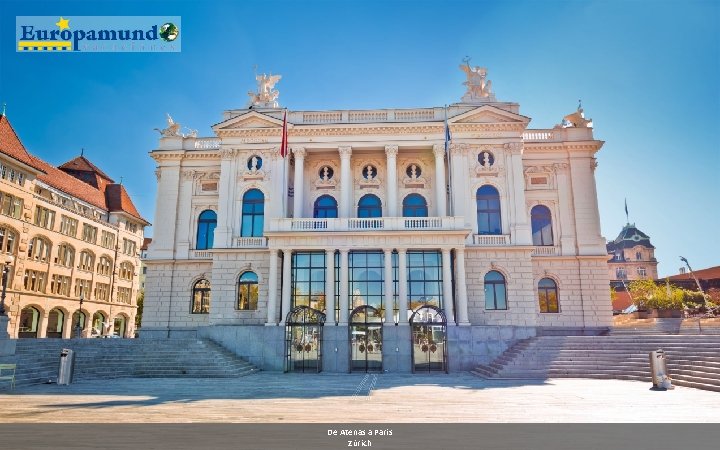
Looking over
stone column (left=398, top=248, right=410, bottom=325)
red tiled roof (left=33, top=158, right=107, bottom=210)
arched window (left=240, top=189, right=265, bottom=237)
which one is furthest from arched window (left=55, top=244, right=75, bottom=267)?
stone column (left=398, top=248, right=410, bottom=325)

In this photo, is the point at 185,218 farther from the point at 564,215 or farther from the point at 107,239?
the point at 107,239

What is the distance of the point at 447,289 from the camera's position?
30156 mm

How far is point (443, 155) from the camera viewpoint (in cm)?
3475

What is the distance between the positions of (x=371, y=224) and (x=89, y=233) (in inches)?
1665

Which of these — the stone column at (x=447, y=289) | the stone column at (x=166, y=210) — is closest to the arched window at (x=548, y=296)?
the stone column at (x=447, y=289)

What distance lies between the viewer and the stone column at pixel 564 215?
116ft

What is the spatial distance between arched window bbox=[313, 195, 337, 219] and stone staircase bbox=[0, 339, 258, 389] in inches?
480

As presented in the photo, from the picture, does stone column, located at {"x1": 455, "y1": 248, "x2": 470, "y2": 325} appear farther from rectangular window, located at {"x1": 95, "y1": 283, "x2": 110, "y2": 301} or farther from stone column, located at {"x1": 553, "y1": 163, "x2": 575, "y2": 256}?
rectangular window, located at {"x1": 95, "y1": 283, "x2": 110, "y2": 301}

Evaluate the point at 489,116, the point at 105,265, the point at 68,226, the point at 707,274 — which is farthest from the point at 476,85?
the point at 707,274

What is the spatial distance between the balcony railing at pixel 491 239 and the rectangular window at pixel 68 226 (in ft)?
149

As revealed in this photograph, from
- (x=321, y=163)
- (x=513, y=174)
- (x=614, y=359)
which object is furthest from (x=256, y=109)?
(x=614, y=359)

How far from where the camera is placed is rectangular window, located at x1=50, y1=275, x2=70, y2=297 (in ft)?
170

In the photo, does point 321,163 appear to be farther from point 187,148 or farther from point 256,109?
point 187,148
